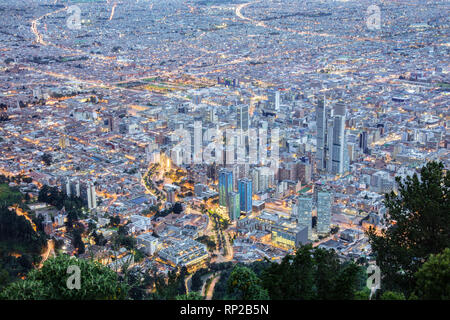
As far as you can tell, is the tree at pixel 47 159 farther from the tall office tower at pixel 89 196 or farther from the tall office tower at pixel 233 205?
the tall office tower at pixel 233 205

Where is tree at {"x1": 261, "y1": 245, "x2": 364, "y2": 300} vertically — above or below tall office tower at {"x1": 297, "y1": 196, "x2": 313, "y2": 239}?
above

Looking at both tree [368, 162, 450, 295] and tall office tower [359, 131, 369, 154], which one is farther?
tall office tower [359, 131, 369, 154]

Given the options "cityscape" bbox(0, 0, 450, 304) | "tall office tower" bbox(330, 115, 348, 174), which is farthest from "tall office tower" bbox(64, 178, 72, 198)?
"tall office tower" bbox(330, 115, 348, 174)

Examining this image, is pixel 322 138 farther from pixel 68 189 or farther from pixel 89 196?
pixel 68 189

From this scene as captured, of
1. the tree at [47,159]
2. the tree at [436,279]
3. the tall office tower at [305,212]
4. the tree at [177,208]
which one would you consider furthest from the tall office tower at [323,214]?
the tree at [47,159]

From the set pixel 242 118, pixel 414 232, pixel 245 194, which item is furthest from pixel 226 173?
pixel 414 232

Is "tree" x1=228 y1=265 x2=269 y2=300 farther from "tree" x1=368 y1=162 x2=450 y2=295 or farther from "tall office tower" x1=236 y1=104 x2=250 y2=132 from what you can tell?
"tall office tower" x1=236 y1=104 x2=250 y2=132
